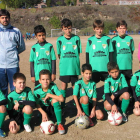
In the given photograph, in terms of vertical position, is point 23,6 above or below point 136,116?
above

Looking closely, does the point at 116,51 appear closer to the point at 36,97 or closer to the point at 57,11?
the point at 36,97

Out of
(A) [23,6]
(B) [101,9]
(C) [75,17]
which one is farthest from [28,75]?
(A) [23,6]

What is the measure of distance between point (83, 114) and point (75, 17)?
43990mm

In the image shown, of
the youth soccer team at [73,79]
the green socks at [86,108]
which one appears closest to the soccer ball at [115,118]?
the youth soccer team at [73,79]

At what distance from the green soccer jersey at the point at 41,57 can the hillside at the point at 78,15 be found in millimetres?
37381

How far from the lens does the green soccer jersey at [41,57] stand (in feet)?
13.7

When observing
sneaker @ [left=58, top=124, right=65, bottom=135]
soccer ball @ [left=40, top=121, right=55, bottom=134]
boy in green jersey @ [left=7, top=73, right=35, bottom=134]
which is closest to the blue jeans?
boy in green jersey @ [left=7, top=73, right=35, bottom=134]

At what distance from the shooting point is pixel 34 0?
56.2 metres

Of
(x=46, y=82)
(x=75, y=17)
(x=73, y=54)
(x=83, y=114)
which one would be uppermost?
(x=75, y=17)

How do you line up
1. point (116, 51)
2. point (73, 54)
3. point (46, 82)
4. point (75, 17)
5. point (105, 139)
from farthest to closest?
point (75, 17) → point (116, 51) → point (73, 54) → point (46, 82) → point (105, 139)

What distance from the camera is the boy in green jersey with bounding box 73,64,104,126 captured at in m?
3.79

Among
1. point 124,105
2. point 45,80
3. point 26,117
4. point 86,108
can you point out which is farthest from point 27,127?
point 124,105

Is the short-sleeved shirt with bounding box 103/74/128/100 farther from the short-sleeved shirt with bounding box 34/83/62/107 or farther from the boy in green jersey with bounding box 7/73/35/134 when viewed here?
the boy in green jersey with bounding box 7/73/35/134

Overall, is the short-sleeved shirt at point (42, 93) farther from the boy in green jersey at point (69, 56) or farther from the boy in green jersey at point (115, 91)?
the boy in green jersey at point (115, 91)
